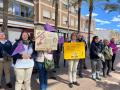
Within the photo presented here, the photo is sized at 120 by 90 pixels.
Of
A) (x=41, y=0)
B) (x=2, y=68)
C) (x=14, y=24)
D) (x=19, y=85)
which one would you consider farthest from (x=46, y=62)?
(x=41, y=0)

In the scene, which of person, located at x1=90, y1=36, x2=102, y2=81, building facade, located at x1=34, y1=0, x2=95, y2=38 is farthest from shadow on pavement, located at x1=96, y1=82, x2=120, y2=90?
building facade, located at x1=34, y1=0, x2=95, y2=38

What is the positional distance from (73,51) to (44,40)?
7.05 feet

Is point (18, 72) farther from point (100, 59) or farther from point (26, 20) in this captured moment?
point (26, 20)

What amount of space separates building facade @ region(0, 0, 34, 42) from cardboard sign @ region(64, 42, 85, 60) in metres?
29.3

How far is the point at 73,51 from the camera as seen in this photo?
10359 mm

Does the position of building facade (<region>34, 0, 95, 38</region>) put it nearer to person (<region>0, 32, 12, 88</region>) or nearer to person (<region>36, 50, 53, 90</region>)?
person (<region>0, 32, 12, 88</region>)

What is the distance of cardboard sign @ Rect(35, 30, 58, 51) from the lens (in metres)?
8.30

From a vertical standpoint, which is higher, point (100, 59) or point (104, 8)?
point (104, 8)

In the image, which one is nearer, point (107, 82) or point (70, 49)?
point (70, 49)

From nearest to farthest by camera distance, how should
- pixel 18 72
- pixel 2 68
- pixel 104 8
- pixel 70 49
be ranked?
pixel 18 72 < pixel 2 68 < pixel 70 49 < pixel 104 8

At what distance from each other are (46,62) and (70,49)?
2.07m

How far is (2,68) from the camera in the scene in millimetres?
9305

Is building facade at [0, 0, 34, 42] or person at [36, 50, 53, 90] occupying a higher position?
building facade at [0, 0, 34, 42]

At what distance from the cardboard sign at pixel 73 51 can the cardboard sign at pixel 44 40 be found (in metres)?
1.48
